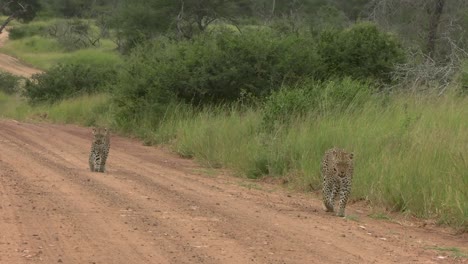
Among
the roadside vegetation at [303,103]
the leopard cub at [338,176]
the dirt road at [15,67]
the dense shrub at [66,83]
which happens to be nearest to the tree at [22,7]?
the dirt road at [15,67]

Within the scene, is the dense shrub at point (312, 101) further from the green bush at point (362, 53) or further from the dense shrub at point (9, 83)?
the dense shrub at point (9, 83)

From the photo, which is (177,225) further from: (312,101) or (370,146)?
(312,101)

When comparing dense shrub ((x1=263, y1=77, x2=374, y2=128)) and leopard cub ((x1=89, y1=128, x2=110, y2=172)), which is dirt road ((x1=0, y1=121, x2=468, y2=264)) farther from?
dense shrub ((x1=263, y1=77, x2=374, y2=128))

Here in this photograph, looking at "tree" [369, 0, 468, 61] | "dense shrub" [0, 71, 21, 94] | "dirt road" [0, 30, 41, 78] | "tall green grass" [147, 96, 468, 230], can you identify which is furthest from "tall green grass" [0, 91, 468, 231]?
"dirt road" [0, 30, 41, 78]

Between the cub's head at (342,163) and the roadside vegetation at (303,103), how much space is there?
1.34 metres

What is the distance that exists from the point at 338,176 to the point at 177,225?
2.69 meters

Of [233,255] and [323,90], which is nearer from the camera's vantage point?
[233,255]

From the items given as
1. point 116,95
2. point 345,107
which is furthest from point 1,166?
point 116,95

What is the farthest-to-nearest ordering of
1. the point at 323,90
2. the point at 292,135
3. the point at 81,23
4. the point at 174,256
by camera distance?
the point at 81,23
the point at 323,90
the point at 292,135
the point at 174,256

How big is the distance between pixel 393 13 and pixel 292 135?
14.8m

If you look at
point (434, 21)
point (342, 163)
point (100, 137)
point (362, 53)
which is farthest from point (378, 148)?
point (434, 21)

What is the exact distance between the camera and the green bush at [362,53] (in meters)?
24.3

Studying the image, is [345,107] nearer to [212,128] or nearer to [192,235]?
[212,128]

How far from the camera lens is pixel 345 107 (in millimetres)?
17969
